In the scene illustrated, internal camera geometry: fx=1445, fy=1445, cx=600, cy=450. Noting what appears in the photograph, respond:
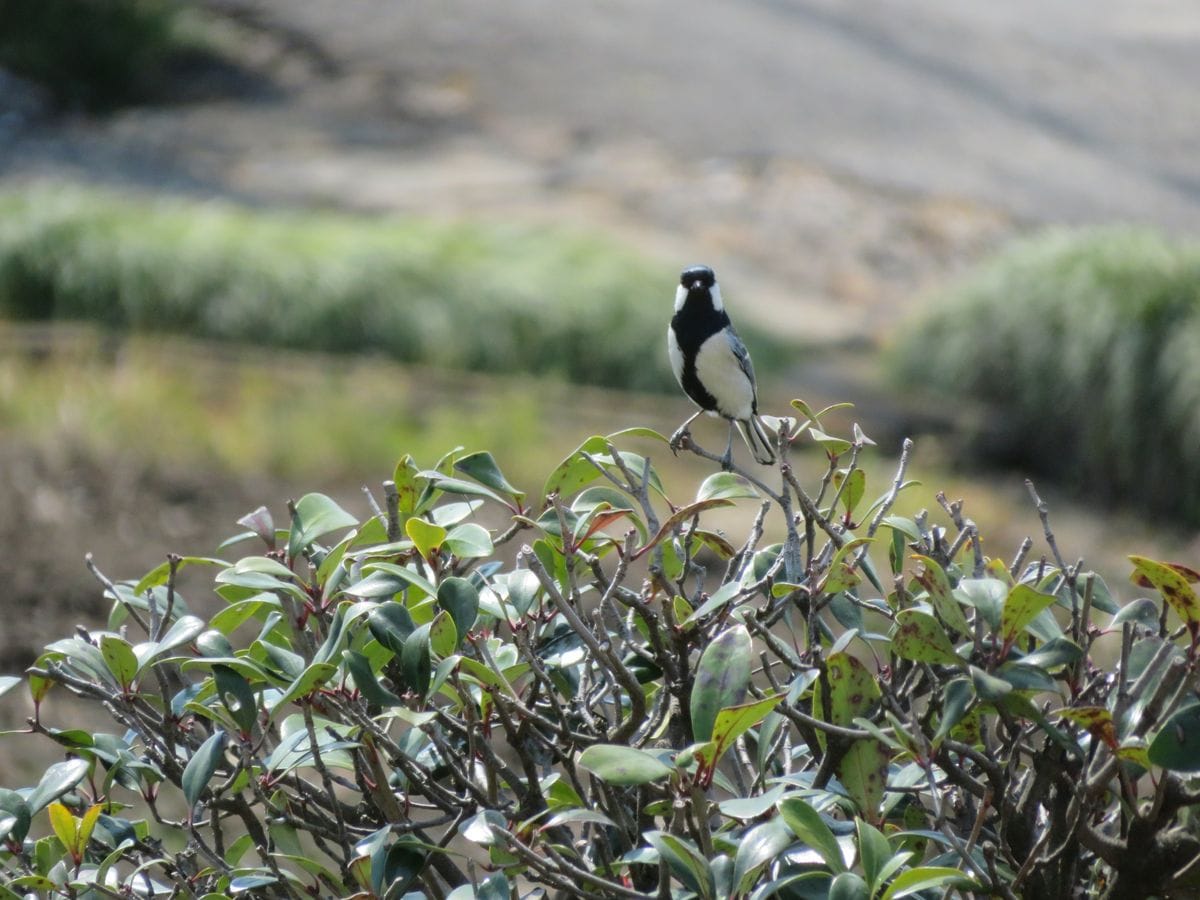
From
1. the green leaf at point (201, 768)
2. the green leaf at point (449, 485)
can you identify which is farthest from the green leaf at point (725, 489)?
the green leaf at point (201, 768)

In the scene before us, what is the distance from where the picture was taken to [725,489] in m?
1.49

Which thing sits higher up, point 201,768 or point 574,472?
point 574,472

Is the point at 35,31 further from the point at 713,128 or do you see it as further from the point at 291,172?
the point at 713,128

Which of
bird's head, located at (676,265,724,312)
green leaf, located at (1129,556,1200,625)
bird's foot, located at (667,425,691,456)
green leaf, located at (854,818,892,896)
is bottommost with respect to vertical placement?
green leaf, located at (854,818,892,896)

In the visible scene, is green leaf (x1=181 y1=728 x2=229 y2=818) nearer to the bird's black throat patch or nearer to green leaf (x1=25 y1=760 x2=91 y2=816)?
green leaf (x1=25 y1=760 x2=91 y2=816)

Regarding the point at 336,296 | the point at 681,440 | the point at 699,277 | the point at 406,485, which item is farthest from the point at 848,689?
the point at 336,296

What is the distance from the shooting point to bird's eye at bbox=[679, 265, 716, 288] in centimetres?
223

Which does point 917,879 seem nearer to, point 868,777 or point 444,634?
point 868,777

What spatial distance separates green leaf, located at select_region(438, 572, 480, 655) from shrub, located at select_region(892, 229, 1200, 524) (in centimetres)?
537

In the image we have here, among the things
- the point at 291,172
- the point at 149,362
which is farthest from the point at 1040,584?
the point at 291,172

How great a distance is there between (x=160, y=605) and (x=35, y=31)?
12108mm

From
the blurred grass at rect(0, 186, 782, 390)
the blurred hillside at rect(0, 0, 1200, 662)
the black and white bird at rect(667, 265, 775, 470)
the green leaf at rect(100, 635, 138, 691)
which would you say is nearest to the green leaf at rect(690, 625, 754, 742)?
the green leaf at rect(100, 635, 138, 691)

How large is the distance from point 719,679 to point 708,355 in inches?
40.1

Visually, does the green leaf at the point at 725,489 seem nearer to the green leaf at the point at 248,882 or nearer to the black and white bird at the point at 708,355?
the green leaf at the point at 248,882
